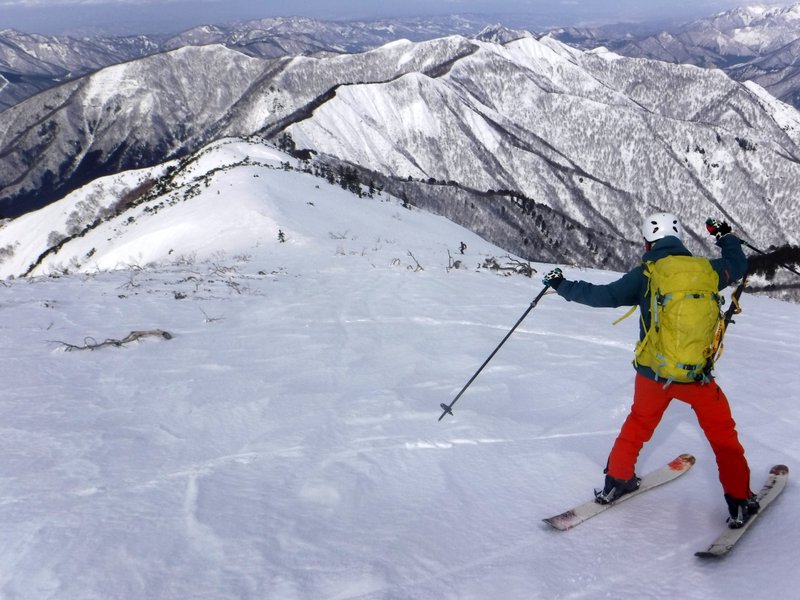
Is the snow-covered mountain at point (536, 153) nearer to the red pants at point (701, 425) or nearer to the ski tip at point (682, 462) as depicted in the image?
the ski tip at point (682, 462)

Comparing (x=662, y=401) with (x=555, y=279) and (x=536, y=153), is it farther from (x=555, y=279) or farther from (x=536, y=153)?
(x=536, y=153)

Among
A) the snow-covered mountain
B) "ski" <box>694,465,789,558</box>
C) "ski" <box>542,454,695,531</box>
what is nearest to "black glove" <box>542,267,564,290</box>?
"ski" <box>542,454,695,531</box>

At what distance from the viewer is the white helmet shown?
14.5ft

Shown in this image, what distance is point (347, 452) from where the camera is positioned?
5.12m

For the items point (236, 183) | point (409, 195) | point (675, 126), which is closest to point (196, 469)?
point (236, 183)

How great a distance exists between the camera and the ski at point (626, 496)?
4137mm

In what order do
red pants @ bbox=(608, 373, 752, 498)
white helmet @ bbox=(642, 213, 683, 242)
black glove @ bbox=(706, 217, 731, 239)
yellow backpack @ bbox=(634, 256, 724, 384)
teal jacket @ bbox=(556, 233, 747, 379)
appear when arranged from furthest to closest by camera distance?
black glove @ bbox=(706, 217, 731, 239) < white helmet @ bbox=(642, 213, 683, 242) < teal jacket @ bbox=(556, 233, 747, 379) < red pants @ bbox=(608, 373, 752, 498) < yellow backpack @ bbox=(634, 256, 724, 384)

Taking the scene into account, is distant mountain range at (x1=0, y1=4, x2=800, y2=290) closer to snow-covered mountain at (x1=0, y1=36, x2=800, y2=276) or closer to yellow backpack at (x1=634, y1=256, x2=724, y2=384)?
snow-covered mountain at (x1=0, y1=36, x2=800, y2=276)

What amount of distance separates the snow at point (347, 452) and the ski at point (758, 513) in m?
0.07

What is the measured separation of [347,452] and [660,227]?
350cm

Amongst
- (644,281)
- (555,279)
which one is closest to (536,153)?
(555,279)

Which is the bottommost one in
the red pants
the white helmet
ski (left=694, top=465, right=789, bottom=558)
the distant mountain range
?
the distant mountain range

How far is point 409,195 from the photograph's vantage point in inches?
2936

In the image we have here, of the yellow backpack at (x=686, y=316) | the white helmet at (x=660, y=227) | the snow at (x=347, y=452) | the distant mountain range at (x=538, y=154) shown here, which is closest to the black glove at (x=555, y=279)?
the white helmet at (x=660, y=227)
